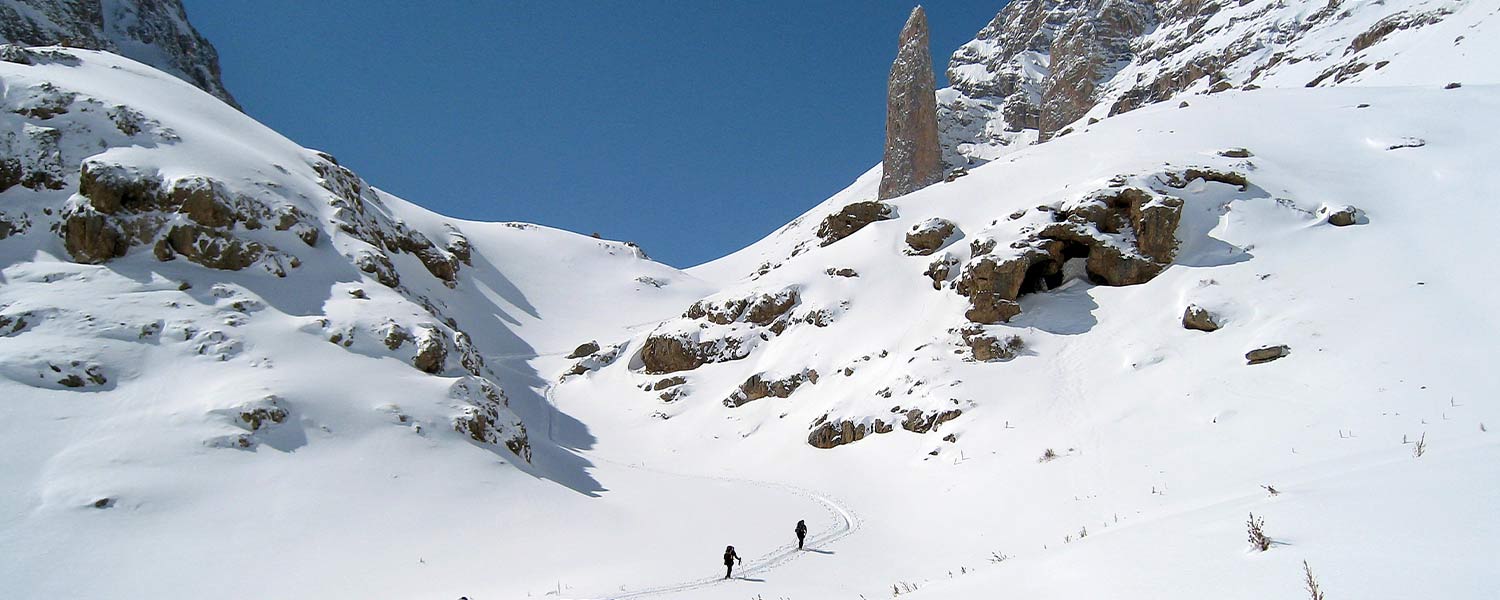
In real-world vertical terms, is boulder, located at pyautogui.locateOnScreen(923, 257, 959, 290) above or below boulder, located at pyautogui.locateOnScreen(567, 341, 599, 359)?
above

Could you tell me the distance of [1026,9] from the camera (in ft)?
443

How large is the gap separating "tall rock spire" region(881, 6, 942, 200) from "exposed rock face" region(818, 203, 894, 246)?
43690 mm

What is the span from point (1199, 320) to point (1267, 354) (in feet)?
12.4

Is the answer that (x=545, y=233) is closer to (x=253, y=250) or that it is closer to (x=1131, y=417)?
(x=253, y=250)

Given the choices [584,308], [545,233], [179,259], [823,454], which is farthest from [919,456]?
[545,233]

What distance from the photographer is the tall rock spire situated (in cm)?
9144

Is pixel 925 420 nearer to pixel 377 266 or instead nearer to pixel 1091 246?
pixel 1091 246

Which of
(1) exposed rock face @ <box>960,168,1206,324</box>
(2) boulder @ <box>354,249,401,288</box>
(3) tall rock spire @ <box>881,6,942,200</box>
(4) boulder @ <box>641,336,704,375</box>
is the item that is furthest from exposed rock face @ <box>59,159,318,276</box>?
(3) tall rock spire @ <box>881,6,942,200</box>

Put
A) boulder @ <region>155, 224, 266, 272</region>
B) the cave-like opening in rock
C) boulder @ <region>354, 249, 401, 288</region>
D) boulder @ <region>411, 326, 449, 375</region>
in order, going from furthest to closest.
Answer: boulder @ <region>354, 249, 401, 288</region>
the cave-like opening in rock
boulder @ <region>155, 224, 266, 272</region>
boulder @ <region>411, 326, 449, 375</region>

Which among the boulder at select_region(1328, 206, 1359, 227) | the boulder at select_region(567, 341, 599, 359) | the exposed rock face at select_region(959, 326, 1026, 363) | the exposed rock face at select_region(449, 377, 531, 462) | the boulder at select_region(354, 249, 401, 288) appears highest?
the boulder at select_region(1328, 206, 1359, 227)

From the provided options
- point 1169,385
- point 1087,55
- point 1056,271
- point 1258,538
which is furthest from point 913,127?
point 1258,538

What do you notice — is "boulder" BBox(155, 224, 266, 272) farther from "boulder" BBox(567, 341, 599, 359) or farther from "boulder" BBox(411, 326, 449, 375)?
"boulder" BBox(567, 341, 599, 359)

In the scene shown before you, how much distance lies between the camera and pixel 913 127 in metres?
92.1

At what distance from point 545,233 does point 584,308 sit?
2231 cm
